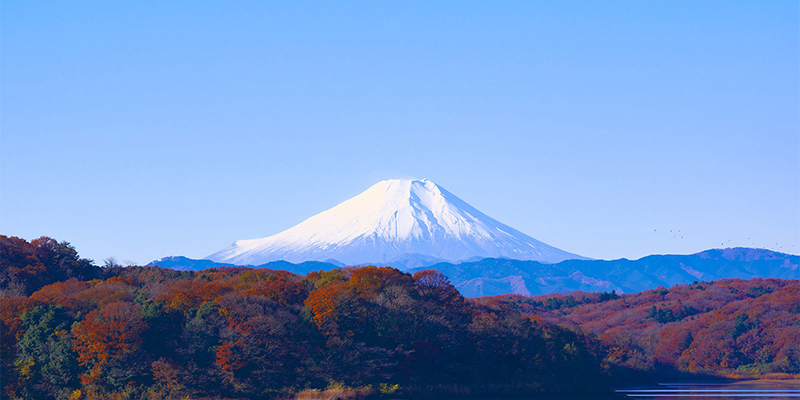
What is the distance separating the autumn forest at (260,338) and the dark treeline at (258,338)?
0.29 ft

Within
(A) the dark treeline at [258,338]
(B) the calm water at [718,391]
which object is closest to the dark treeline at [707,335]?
(B) the calm water at [718,391]

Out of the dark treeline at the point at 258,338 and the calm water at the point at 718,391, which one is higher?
the dark treeline at the point at 258,338

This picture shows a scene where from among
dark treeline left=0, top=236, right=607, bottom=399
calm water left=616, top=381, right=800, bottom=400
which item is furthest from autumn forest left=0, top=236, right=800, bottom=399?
calm water left=616, top=381, right=800, bottom=400

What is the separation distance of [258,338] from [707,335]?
60.4 meters

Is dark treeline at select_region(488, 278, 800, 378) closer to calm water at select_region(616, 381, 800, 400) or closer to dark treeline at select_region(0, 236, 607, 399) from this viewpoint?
calm water at select_region(616, 381, 800, 400)

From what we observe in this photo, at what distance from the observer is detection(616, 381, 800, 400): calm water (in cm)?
6334

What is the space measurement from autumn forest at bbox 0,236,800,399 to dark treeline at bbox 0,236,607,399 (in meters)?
0.09

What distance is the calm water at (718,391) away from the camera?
208 feet

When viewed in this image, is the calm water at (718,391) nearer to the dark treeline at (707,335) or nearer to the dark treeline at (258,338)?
the dark treeline at (258,338)

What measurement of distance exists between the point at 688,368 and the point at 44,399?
67.0 m

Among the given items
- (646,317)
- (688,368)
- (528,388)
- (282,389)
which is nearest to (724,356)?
(688,368)

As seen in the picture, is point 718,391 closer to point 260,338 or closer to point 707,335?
point 707,335

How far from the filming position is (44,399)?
176 ft

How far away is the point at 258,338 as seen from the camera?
57906 mm
